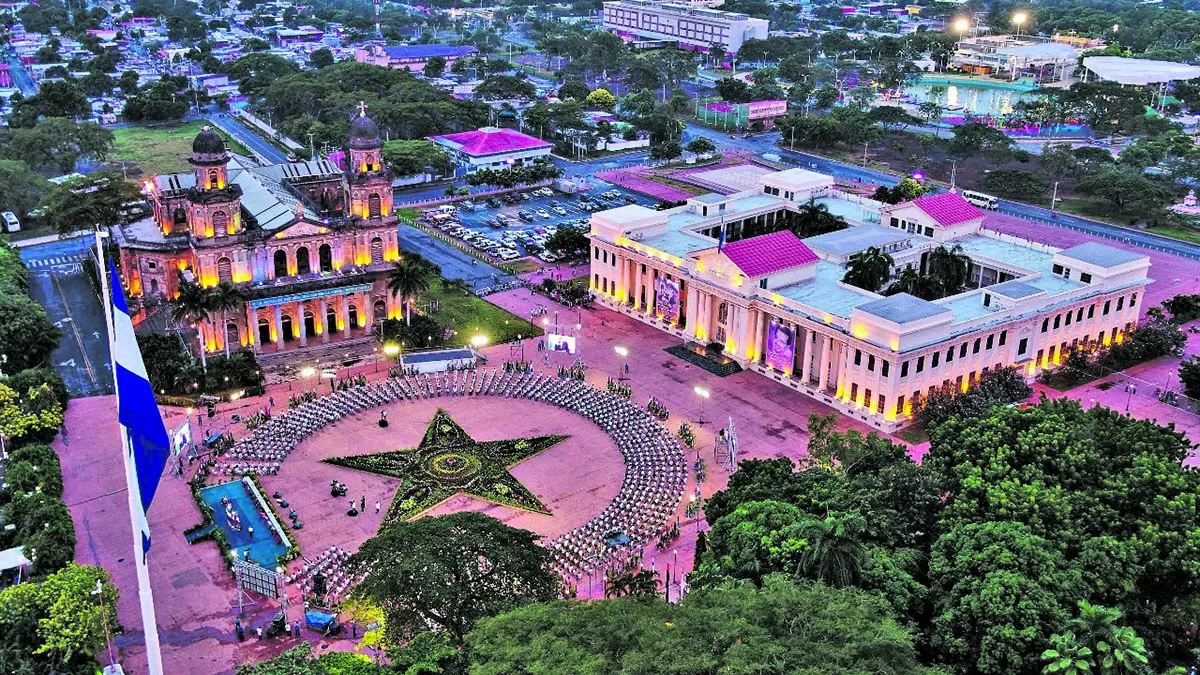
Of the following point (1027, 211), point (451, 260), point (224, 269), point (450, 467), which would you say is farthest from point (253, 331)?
point (1027, 211)

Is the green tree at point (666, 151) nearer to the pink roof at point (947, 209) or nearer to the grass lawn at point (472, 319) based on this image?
the pink roof at point (947, 209)

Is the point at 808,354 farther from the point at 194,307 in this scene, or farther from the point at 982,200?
the point at 982,200

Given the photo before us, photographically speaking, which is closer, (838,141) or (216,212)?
(216,212)

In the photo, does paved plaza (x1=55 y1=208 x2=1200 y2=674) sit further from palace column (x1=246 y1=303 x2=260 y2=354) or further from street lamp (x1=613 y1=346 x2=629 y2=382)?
palace column (x1=246 y1=303 x2=260 y2=354)

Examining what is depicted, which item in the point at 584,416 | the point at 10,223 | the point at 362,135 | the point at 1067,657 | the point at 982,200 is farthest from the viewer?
the point at 982,200

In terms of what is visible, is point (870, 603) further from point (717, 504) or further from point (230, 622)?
point (230, 622)

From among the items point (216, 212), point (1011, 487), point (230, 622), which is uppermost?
point (216, 212)

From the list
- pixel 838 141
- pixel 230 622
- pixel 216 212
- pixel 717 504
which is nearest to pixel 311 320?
pixel 216 212
